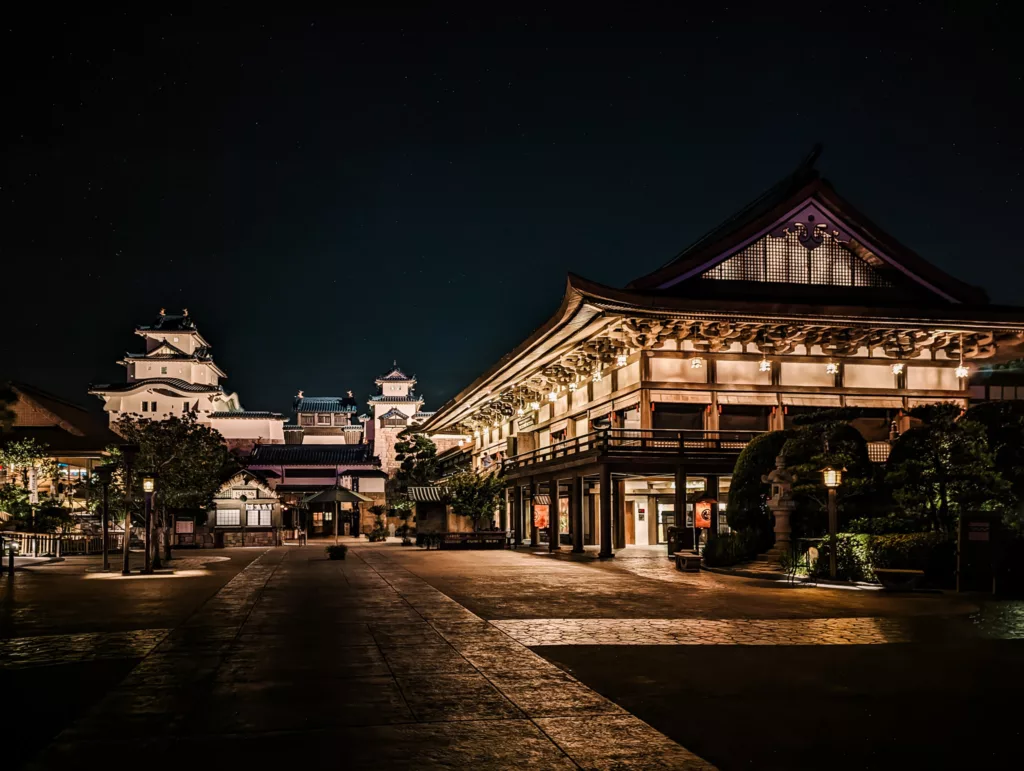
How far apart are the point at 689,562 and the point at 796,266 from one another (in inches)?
674

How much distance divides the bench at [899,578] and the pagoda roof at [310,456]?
2868 inches

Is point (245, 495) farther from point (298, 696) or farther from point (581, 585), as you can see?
point (298, 696)

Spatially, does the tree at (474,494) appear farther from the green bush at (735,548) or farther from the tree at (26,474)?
the green bush at (735,548)

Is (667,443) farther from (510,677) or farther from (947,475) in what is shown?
(510,677)

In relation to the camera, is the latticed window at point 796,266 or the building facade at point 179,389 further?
the building facade at point 179,389

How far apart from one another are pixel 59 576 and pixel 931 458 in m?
22.7

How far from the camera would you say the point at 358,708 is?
8.30 m

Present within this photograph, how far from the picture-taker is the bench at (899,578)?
63.9ft

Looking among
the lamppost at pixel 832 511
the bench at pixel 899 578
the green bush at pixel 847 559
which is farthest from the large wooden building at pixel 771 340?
the bench at pixel 899 578

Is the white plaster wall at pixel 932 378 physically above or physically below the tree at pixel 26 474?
above

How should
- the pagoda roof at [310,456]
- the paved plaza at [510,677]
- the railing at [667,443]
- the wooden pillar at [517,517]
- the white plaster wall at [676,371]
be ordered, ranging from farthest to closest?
1. the pagoda roof at [310,456]
2. the wooden pillar at [517,517]
3. the white plaster wall at [676,371]
4. the railing at [667,443]
5. the paved plaza at [510,677]

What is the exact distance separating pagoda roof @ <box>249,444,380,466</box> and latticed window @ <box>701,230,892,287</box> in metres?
57.6

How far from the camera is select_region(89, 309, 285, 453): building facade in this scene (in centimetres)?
9712

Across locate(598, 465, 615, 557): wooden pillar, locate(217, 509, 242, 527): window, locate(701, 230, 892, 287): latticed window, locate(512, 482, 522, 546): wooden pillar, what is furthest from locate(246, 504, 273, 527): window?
locate(701, 230, 892, 287): latticed window
